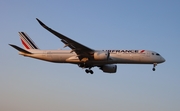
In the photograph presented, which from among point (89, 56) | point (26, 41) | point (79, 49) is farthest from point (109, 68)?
point (26, 41)

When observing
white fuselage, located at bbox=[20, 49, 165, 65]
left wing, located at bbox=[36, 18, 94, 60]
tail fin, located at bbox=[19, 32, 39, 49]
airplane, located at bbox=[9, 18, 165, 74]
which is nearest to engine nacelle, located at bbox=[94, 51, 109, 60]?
airplane, located at bbox=[9, 18, 165, 74]

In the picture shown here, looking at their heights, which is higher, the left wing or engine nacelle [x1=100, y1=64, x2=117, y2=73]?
the left wing

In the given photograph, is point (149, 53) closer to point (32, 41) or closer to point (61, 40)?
point (61, 40)

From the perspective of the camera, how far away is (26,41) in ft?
187

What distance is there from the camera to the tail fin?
183ft

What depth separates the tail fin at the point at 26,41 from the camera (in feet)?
183

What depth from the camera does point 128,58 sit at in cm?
4834

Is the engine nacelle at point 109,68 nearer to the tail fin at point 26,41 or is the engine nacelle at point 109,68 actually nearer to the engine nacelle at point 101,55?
the engine nacelle at point 101,55

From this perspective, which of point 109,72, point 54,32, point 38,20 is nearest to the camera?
point 38,20

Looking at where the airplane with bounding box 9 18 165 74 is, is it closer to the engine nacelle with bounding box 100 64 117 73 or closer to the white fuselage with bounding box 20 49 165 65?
the white fuselage with bounding box 20 49 165 65

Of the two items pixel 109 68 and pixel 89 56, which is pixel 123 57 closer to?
pixel 89 56

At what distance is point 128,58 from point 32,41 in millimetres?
17317

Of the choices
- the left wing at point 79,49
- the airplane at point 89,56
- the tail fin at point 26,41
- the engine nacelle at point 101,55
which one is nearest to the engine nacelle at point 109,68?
the airplane at point 89,56


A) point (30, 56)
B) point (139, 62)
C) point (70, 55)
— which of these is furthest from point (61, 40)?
point (139, 62)
